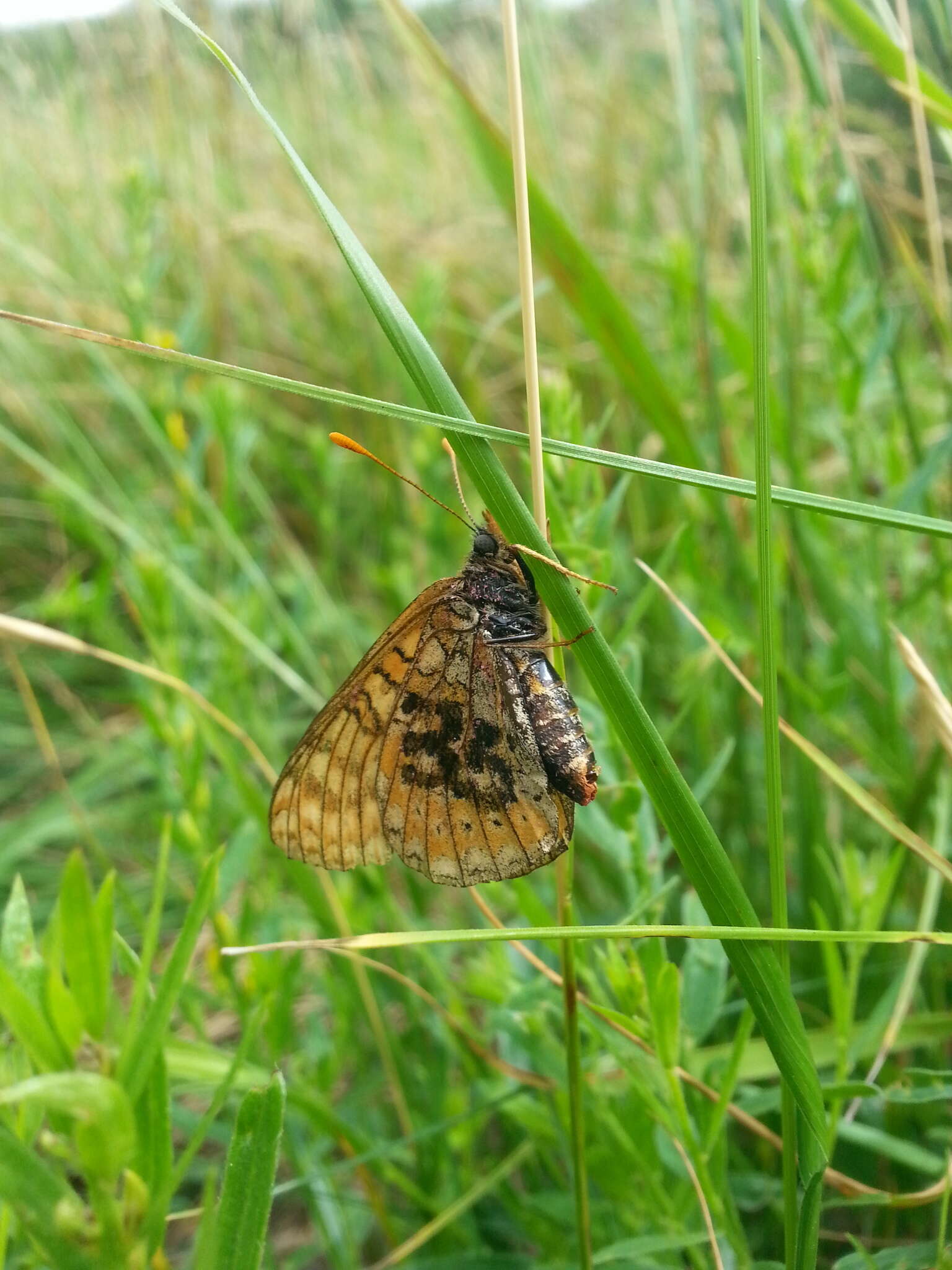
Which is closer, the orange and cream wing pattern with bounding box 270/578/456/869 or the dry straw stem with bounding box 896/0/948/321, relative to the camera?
the orange and cream wing pattern with bounding box 270/578/456/869

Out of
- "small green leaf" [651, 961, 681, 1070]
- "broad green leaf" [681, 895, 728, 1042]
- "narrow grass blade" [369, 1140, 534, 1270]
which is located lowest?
"narrow grass blade" [369, 1140, 534, 1270]

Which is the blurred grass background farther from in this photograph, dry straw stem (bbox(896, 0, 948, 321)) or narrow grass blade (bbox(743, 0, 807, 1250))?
narrow grass blade (bbox(743, 0, 807, 1250))

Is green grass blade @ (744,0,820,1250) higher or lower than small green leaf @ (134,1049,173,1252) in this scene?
higher

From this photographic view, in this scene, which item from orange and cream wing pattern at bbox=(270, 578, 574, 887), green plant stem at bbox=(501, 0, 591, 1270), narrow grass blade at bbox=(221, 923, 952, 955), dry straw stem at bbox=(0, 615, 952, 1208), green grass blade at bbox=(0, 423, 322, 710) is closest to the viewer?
narrow grass blade at bbox=(221, 923, 952, 955)

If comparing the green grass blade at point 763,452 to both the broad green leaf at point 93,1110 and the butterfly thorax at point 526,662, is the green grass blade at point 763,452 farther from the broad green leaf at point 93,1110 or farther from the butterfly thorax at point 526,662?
the broad green leaf at point 93,1110

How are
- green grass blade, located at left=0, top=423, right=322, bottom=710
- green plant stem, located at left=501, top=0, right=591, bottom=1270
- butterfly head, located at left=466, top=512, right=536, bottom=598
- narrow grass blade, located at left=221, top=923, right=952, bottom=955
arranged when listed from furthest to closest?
green grass blade, located at left=0, top=423, right=322, bottom=710
butterfly head, located at left=466, top=512, right=536, bottom=598
green plant stem, located at left=501, top=0, right=591, bottom=1270
narrow grass blade, located at left=221, top=923, right=952, bottom=955

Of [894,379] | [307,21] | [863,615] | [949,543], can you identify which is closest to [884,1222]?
[863,615]

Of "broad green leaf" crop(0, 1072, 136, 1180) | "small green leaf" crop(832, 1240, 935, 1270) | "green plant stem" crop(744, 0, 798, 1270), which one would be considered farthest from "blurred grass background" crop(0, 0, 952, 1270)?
"green plant stem" crop(744, 0, 798, 1270)

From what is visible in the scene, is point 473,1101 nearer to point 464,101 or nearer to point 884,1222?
point 884,1222
